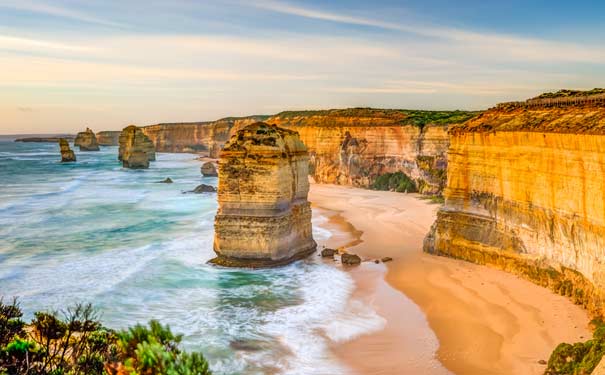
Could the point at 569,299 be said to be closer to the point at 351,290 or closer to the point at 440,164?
the point at 351,290

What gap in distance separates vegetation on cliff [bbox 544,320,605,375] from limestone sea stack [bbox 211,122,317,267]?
12.4 metres

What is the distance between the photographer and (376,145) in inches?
2127

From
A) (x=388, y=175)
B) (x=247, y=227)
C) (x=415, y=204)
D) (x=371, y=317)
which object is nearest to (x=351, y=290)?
(x=371, y=317)

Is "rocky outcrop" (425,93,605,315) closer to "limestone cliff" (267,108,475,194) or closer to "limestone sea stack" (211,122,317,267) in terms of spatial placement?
"limestone sea stack" (211,122,317,267)

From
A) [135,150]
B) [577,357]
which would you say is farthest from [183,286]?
[135,150]

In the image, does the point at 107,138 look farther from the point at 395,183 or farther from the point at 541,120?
the point at 541,120

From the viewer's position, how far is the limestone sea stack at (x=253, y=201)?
2270 cm

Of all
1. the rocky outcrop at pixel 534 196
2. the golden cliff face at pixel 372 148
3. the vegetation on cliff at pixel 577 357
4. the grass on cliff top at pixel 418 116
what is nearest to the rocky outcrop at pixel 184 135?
the grass on cliff top at pixel 418 116

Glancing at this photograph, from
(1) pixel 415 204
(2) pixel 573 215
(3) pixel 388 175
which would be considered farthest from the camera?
(3) pixel 388 175

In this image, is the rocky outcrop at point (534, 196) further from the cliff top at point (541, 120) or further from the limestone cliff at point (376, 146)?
the limestone cliff at point (376, 146)

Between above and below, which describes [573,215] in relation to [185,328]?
above

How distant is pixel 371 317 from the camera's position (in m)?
17.5

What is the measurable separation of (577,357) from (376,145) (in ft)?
141

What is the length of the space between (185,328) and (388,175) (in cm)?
3765
